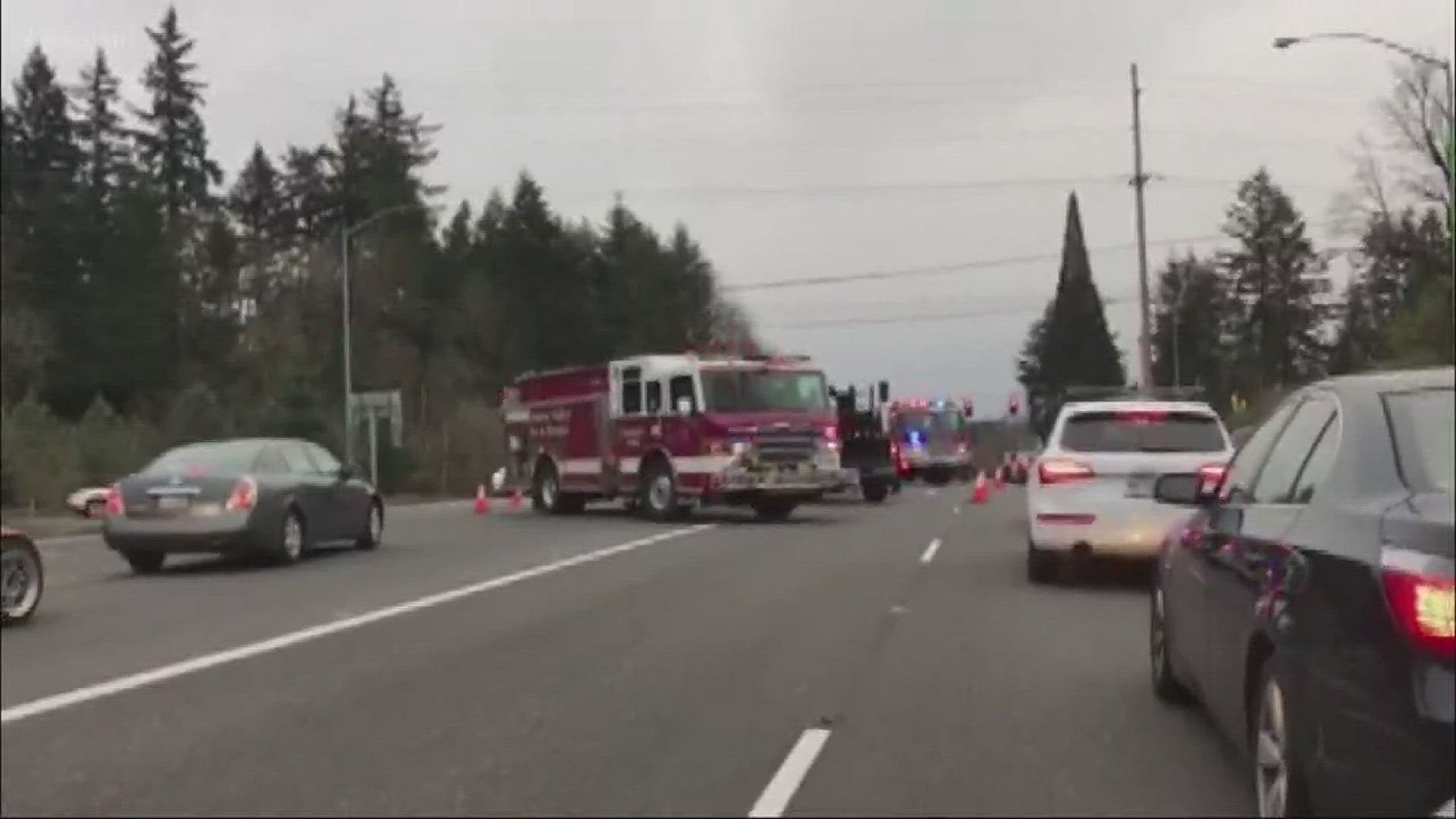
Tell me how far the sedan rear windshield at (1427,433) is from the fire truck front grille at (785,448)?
20873 mm

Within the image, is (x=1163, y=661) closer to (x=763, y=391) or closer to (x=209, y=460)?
(x=209, y=460)

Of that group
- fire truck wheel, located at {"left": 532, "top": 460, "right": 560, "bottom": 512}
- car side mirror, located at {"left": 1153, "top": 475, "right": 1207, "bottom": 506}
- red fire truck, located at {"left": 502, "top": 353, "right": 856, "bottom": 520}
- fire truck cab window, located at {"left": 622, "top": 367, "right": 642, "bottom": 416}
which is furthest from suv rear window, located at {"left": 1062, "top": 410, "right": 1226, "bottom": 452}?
fire truck wheel, located at {"left": 532, "top": 460, "right": 560, "bottom": 512}

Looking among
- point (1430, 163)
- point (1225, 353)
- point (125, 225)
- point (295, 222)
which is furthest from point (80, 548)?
point (1225, 353)

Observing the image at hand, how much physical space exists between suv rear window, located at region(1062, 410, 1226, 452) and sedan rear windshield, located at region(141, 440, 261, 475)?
323 inches

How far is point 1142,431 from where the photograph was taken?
14484mm

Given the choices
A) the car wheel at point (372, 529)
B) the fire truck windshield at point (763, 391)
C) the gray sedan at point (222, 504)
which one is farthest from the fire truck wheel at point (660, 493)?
the gray sedan at point (222, 504)

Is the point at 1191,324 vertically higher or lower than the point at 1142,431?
higher

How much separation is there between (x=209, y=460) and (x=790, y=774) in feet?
38.4

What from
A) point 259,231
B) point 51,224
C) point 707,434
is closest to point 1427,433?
point 707,434

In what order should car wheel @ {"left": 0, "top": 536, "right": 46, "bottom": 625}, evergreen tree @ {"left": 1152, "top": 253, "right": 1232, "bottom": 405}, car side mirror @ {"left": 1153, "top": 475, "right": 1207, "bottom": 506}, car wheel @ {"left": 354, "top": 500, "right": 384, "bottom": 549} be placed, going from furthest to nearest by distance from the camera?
evergreen tree @ {"left": 1152, "top": 253, "right": 1232, "bottom": 405}, car wheel @ {"left": 354, "top": 500, "right": 384, "bottom": 549}, car wheel @ {"left": 0, "top": 536, "right": 46, "bottom": 625}, car side mirror @ {"left": 1153, "top": 475, "right": 1207, "bottom": 506}

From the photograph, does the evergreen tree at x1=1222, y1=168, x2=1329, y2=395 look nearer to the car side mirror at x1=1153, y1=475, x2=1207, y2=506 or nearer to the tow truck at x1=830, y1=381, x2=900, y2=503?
the tow truck at x1=830, y1=381, x2=900, y2=503

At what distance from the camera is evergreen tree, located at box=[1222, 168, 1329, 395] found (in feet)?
347

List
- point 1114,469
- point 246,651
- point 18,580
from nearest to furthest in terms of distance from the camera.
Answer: point 246,651 < point 18,580 < point 1114,469

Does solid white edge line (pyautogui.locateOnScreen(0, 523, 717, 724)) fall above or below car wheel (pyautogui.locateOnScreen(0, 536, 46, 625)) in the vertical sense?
below
